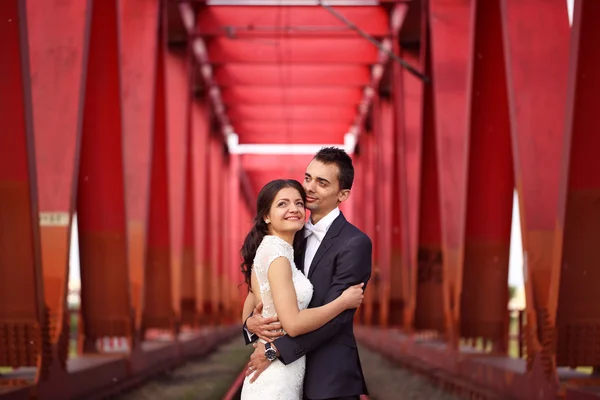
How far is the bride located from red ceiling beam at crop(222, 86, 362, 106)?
25165 mm

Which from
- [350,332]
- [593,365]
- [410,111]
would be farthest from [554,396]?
[410,111]

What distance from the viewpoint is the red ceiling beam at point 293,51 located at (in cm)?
2288

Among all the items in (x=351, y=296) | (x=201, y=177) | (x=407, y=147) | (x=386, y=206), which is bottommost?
(x=386, y=206)

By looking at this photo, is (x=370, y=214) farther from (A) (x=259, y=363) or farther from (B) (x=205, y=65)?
(A) (x=259, y=363)

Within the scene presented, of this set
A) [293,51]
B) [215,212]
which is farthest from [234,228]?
[293,51]

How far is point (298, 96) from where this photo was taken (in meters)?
29.2

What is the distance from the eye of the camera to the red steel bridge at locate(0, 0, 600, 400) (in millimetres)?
7738

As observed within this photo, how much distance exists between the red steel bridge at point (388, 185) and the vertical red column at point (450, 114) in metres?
0.03

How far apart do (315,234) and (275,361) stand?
0.56m

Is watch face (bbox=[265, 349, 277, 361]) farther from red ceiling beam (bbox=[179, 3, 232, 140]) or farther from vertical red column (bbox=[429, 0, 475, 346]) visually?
red ceiling beam (bbox=[179, 3, 232, 140])

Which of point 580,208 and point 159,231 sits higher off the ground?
point 580,208

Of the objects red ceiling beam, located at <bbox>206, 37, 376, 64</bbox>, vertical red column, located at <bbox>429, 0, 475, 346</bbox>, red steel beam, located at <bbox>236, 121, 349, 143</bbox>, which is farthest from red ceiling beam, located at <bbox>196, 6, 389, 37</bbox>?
red steel beam, located at <bbox>236, 121, 349, 143</bbox>

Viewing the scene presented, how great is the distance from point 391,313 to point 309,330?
20502 millimetres

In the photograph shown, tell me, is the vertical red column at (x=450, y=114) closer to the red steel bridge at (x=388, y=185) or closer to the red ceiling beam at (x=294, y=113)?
the red steel bridge at (x=388, y=185)
